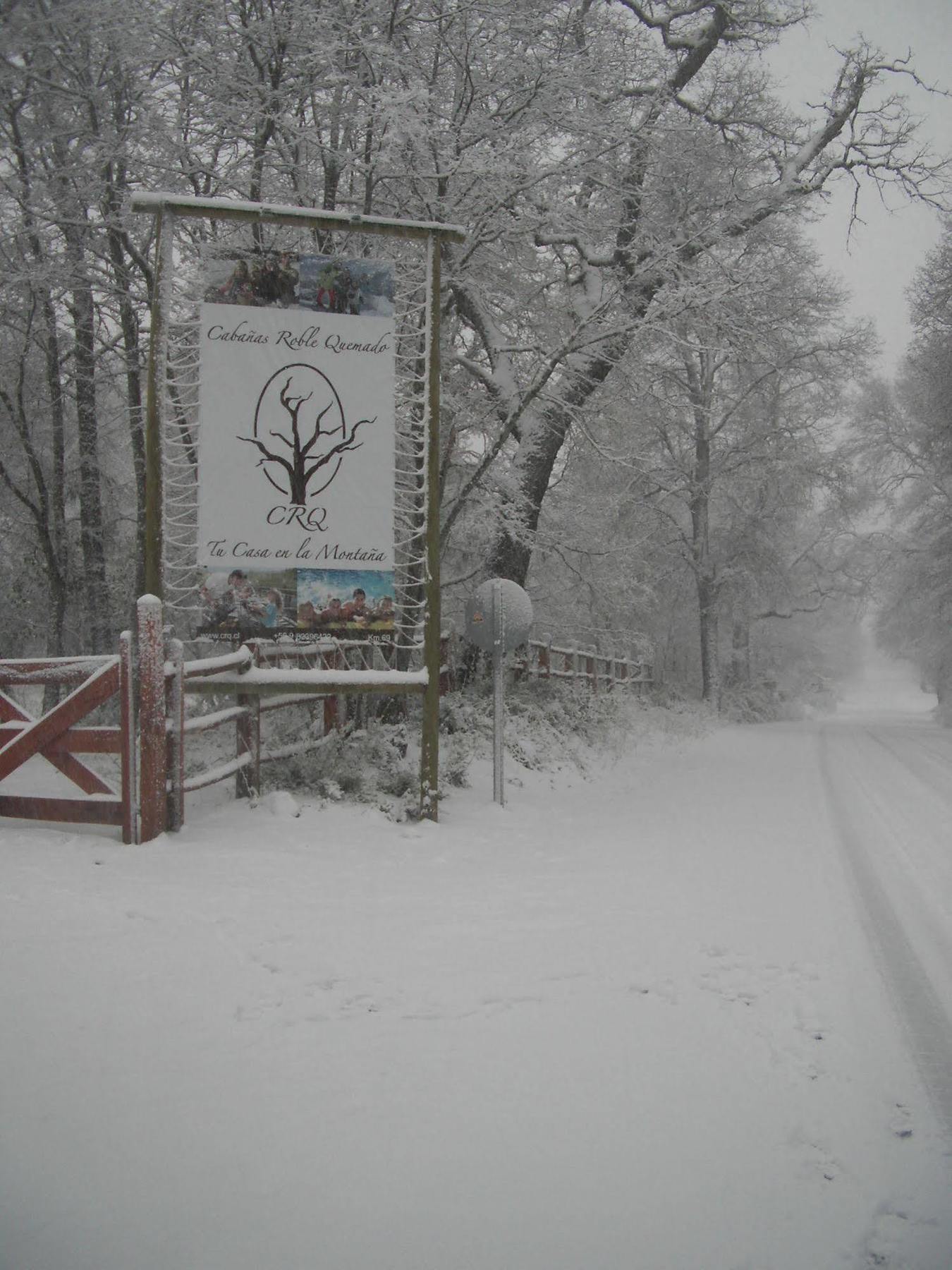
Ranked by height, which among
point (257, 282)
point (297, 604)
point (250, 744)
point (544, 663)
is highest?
point (257, 282)

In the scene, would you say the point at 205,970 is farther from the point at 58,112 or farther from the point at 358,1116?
the point at 58,112

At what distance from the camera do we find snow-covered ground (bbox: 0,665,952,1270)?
2404mm

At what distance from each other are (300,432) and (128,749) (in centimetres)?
266

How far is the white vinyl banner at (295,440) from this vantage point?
22.3 ft

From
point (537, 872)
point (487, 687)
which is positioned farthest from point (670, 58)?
point (537, 872)

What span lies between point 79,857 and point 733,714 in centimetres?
2065

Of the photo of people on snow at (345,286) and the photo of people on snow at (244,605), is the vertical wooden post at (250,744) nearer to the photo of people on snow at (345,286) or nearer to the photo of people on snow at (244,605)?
the photo of people on snow at (244,605)

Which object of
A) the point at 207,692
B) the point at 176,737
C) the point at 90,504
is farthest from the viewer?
the point at 90,504

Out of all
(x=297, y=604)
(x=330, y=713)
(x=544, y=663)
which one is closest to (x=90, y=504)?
(x=330, y=713)

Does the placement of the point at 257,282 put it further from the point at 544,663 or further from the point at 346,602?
the point at 544,663

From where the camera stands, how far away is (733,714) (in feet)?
79.0

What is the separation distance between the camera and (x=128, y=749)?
5.98 m

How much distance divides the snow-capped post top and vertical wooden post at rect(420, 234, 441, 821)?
118 centimetres

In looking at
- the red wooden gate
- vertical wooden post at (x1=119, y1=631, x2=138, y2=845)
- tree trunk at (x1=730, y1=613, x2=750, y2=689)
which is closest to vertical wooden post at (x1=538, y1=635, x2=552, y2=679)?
the red wooden gate
